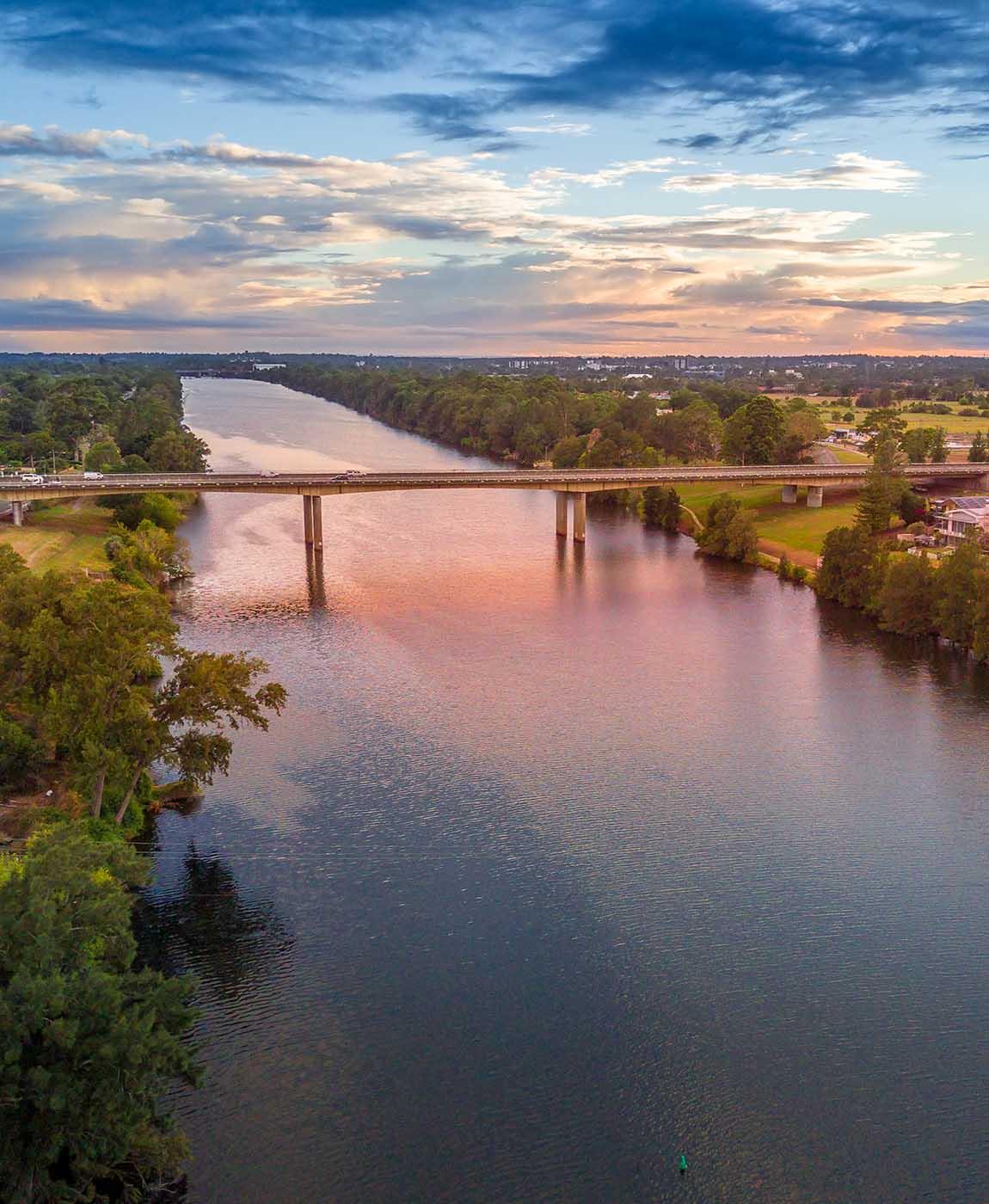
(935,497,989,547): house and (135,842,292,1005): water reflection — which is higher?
(935,497,989,547): house

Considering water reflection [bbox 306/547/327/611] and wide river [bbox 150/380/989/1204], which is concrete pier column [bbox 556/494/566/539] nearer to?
water reflection [bbox 306/547/327/611]

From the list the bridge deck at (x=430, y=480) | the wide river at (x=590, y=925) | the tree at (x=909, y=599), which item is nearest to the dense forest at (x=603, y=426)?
the bridge deck at (x=430, y=480)

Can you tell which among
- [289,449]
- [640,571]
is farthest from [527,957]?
[289,449]

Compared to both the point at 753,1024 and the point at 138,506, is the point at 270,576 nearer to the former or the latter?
the point at 138,506

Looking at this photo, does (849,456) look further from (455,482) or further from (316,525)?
(316,525)

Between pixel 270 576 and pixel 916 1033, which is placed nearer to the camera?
pixel 916 1033

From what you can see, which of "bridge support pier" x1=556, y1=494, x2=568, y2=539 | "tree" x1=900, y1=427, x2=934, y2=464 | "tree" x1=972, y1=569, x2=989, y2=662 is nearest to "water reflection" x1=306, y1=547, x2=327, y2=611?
"bridge support pier" x1=556, y1=494, x2=568, y2=539

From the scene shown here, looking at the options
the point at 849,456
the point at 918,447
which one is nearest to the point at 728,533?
the point at 918,447
